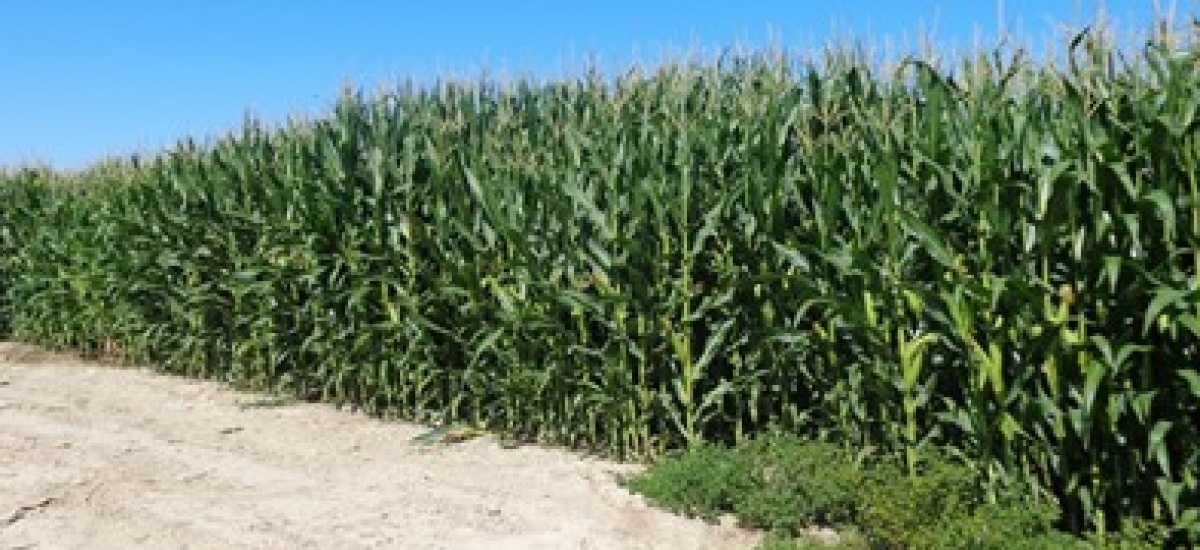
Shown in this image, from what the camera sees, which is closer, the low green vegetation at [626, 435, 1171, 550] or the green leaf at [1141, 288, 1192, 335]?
the green leaf at [1141, 288, 1192, 335]

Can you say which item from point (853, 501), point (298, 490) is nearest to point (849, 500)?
point (853, 501)

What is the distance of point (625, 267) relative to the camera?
23.3 feet

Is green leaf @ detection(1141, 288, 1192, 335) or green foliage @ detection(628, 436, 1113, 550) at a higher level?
green leaf @ detection(1141, 288, 1192, 335)

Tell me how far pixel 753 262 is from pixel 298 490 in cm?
301

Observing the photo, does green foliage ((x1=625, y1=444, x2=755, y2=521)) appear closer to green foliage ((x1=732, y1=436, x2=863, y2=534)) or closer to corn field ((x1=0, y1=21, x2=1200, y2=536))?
green foliage ((x1=732, y1=436, x2=863, y2=534))

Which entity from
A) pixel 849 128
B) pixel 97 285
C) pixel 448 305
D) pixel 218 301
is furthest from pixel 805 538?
pixel 97 285

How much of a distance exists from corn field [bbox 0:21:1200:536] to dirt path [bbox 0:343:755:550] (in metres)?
0.65

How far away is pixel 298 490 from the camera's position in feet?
23.6

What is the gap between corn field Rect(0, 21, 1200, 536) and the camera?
5.12 metres

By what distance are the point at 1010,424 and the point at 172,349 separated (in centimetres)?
963

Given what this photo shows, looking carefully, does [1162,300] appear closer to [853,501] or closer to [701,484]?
[853,501]

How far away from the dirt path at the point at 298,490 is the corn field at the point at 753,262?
2.13 feet

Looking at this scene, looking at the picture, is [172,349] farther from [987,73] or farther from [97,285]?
[987,73]

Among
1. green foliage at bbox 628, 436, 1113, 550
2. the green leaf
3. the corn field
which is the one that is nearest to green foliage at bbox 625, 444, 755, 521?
green foliage at bbox 628, 436, 1113, 550
